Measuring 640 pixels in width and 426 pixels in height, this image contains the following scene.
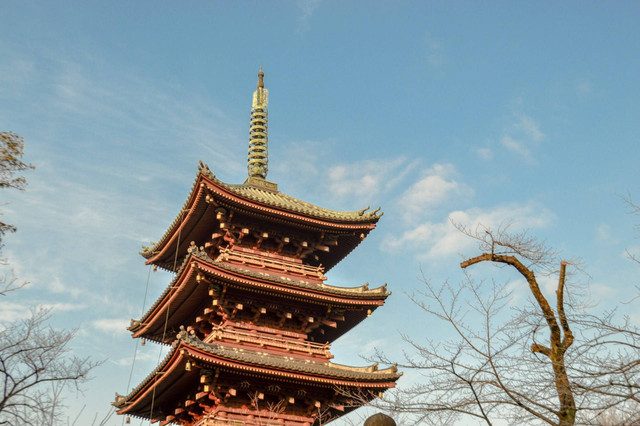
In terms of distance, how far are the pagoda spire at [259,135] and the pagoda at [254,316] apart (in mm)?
2938

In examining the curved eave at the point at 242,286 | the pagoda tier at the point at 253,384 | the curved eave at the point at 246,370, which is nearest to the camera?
the curved eave at the point at 246,370

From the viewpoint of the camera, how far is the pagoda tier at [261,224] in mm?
22812

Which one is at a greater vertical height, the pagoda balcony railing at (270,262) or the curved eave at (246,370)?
the pagoda balcony railing at (270,262)

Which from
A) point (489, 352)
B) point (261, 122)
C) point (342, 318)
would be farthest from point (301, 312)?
point (489, 352)

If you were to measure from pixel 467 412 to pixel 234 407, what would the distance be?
12.8 metres

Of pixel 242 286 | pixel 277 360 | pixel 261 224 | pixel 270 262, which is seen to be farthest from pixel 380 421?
pixel 261 224

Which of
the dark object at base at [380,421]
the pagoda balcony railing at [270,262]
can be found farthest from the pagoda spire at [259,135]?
the dark object at base at [380,421]

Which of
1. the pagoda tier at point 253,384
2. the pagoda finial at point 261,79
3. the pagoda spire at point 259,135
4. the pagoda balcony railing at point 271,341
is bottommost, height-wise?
the pagoda tier at point 253,384

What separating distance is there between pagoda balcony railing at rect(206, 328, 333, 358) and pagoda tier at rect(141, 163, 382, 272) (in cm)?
372

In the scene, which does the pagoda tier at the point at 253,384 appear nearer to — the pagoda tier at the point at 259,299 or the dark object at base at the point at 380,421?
the pagoda tier at the point at 259,299

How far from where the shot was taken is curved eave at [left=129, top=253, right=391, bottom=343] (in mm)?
21031

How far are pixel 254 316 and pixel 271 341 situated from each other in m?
1.18

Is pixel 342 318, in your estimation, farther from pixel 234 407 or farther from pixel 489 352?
pixel 489 352

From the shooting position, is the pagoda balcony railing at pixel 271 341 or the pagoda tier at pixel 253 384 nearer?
the pagoda tier at pixel 253 384
